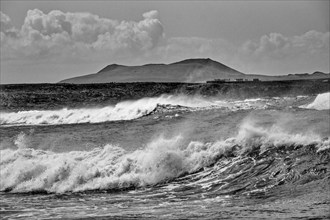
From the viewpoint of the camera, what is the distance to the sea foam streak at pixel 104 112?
39.9 meters

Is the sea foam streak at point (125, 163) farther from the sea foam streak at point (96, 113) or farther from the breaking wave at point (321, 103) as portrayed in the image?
the sea foam streak at point (96, 113)

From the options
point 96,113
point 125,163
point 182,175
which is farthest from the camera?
point 96,113

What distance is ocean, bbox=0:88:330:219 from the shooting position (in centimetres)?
1235

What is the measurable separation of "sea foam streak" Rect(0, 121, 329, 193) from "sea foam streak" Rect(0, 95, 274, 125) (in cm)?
1956

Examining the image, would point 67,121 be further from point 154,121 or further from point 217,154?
point 217,154

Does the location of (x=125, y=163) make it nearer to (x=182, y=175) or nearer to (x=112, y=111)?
(x=182, y=175)

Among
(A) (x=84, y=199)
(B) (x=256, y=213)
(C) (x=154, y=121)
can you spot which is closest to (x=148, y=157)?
(A) (x=84, y=199)

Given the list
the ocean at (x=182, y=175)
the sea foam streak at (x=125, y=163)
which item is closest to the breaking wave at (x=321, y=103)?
the ocean at (x=182, y=175)

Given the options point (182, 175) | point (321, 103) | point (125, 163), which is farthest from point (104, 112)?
point (182, 175)

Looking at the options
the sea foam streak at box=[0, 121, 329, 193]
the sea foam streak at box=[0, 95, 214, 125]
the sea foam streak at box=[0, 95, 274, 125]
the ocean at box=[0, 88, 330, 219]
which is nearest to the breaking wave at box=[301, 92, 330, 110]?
the sea foam streak at box=[0, 95, 274, 125]

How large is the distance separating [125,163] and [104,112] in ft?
81.8

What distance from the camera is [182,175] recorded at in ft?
53.9

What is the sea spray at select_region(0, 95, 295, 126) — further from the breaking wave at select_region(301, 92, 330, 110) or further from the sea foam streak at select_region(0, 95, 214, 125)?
the breaking wave at select_region(301, 92, 330, 110)

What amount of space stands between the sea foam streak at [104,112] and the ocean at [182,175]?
15.0 m
